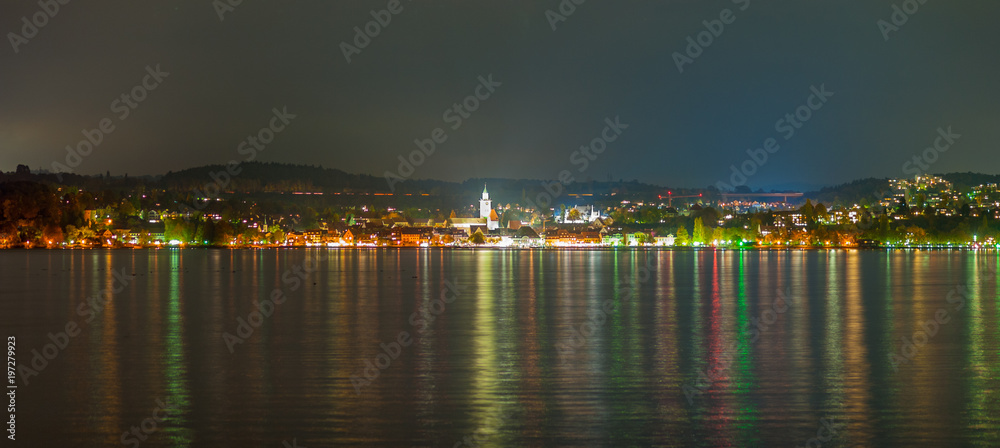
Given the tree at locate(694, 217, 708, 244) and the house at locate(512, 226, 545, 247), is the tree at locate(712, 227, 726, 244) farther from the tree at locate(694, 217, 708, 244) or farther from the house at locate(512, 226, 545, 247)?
the house at locate(512, 226, 545, 247)

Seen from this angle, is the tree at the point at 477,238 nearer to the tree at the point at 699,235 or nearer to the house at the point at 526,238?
the house at the point at 526,238

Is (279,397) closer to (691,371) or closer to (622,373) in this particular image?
(622,373)

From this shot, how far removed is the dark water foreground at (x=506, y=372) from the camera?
1088 cm

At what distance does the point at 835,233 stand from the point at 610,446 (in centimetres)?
12903

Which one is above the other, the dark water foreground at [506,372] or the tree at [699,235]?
the tree at [699,235]

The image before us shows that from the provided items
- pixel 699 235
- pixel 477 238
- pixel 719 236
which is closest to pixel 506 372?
pixel 719 236

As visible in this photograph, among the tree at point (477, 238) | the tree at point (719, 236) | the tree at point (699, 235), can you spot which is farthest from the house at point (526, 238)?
the tree at point (719, 236)

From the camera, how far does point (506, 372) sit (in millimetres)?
15070

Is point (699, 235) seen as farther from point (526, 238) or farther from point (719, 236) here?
point (526, 238)

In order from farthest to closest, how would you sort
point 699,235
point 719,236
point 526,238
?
point 526,238 < point 699,235 < point 719,236

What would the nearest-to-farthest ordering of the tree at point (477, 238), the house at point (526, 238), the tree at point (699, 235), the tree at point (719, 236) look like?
the tree at point (719, 236), the tree at point (699, 235), the house at point (526, 238), the tree at point (477, 238)

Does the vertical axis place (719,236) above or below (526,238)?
below

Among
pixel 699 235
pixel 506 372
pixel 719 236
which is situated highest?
pixel 699 235

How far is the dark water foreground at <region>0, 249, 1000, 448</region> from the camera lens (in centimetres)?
1088
